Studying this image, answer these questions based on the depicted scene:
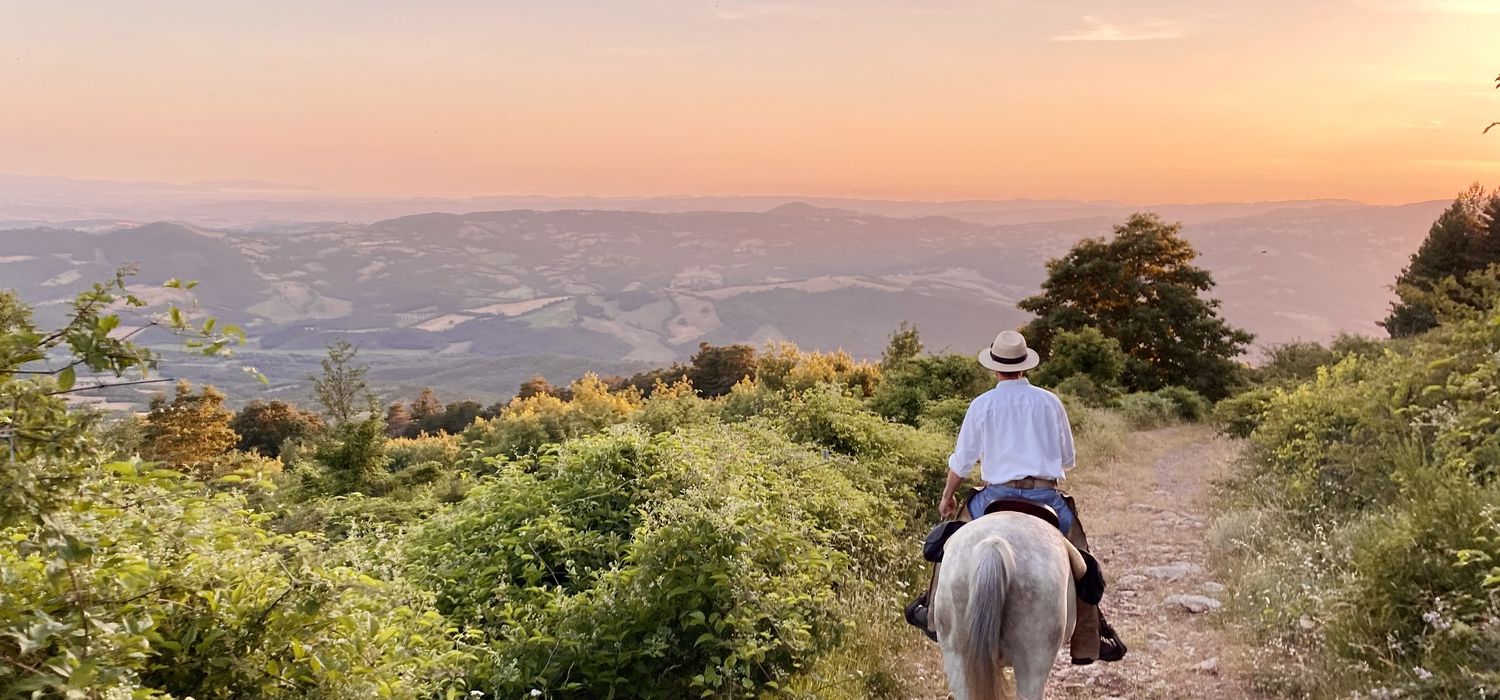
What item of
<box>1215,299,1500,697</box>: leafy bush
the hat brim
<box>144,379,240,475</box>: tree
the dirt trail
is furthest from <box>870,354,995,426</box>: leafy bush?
<box>144,379,240,475</box>: tree

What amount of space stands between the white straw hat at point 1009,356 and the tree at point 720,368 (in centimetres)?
4955

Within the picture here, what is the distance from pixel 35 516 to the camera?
2307mm

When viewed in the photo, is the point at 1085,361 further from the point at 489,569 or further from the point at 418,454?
the point at 489,569

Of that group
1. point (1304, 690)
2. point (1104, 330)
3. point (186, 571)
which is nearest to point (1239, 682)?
point (1304, 690)

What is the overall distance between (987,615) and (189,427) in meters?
41.1

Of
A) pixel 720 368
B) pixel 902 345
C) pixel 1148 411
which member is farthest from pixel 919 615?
pixel 720 368

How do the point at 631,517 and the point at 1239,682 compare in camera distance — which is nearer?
the point at 1239,682

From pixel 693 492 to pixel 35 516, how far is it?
4770mm

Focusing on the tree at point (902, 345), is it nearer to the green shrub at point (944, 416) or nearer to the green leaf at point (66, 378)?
the green shrub at point (944, 416)

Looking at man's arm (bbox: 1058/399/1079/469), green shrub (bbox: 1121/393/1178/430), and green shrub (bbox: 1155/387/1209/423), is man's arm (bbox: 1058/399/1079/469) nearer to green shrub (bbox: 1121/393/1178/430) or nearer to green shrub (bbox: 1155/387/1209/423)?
green shrub (bbox: 1121/393/1178/430)

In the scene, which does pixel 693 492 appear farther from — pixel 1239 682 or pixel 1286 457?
pixel 1286 457

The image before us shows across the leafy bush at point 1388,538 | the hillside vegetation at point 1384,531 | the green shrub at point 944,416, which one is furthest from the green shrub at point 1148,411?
the leafy bush at point 1388,538

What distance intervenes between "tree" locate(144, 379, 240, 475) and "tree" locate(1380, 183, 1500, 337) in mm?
52875

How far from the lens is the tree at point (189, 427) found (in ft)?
114
